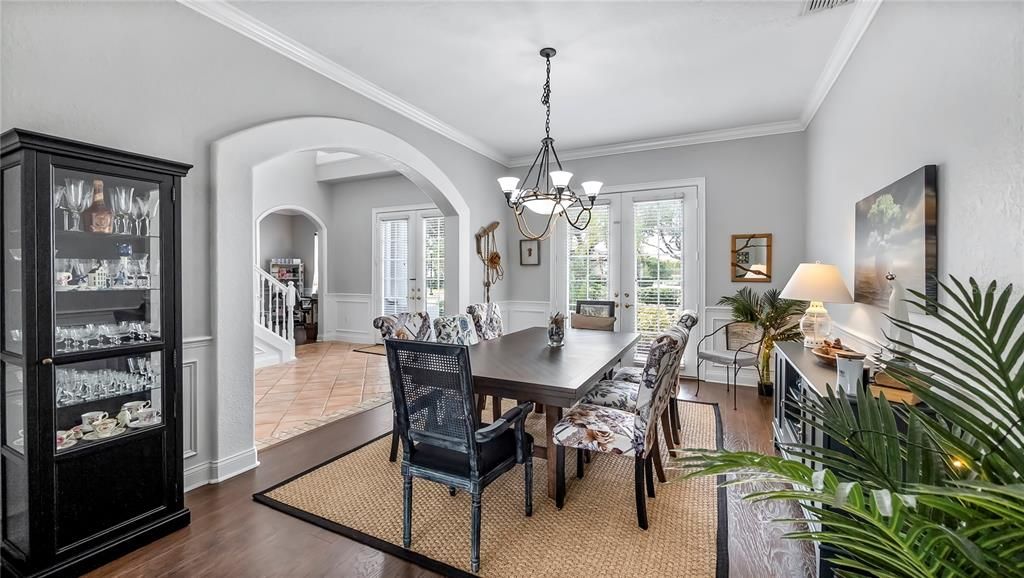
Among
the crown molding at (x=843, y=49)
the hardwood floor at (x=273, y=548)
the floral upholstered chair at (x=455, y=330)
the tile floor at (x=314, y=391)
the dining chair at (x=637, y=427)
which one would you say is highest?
the crown molding at (x=843, y=49)

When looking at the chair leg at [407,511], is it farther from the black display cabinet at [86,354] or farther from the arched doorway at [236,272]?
the arched doorway at [236,272]

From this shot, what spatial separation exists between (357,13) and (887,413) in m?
3.13

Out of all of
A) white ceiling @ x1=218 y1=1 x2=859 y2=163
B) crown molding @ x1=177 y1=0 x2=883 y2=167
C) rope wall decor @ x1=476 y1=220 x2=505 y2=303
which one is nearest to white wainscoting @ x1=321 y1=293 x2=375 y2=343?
rope wall decor @ x1=476 y1=220 x2=505 y2=303

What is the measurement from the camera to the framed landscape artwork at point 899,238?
195 cm

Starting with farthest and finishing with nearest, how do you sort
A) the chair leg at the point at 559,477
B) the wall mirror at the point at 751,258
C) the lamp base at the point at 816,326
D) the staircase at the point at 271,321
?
the staircase at the point at 271,321 → the wall mirror at the point at 751,258 → the lamp base at the point at 816,326 → the chair leg at the point at 559,477

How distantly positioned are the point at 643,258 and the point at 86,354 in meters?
4.89

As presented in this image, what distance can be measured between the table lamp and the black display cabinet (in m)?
3.49

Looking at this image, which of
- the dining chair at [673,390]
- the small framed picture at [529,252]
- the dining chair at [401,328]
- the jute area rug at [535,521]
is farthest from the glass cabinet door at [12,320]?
the small framed picture at [529,252]

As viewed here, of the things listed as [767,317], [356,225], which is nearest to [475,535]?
[767,317]

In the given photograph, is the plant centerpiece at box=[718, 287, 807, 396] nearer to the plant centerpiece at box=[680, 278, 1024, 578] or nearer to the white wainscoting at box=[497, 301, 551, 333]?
the white wainscoting at box=[497, 301, 551, 333]

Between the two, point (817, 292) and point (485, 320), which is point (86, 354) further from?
point (817, 292)

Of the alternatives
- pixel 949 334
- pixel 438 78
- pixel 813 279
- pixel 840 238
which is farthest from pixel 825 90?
pixel 438 78

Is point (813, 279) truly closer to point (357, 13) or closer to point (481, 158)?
point (357, 13)

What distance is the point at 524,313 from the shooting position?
6.13 m
